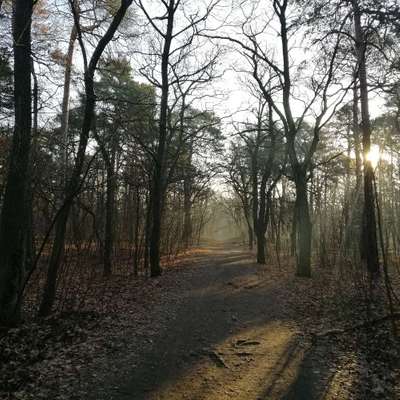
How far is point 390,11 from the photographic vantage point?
607 centimetres

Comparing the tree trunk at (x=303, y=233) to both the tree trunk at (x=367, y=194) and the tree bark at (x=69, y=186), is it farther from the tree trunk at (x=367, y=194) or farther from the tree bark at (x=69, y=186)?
the tree bark at (x=69, y=186)

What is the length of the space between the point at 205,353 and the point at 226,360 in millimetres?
375

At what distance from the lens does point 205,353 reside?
5.38 m

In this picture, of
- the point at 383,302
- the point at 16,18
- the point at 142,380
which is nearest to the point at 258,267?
the point at 383,302

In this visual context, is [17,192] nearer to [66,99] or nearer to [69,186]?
[69,186]

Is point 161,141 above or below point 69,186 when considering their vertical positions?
above

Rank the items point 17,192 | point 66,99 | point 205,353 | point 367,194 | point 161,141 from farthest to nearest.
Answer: point 66,99 → point 161,141 → point 367,194 → point 17,192 → point 205,353

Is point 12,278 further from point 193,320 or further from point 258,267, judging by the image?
point 258,267

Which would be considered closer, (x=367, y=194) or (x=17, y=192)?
(x=17, y=192)

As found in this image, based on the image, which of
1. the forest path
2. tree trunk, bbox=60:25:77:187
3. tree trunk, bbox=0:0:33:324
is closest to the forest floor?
the forest path

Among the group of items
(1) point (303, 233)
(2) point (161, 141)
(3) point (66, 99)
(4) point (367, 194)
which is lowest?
(1) point (303, 233)

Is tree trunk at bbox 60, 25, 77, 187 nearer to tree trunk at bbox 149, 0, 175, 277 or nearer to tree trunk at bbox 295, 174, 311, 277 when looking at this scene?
tree trunk at bbox 149, 0, 175, 277

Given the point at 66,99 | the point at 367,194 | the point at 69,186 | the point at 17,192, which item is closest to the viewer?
the point at 17,192

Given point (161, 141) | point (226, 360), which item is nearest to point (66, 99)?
point (161, 141)
